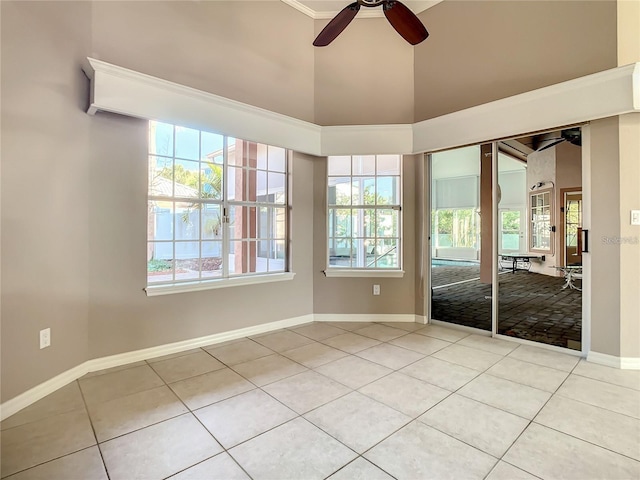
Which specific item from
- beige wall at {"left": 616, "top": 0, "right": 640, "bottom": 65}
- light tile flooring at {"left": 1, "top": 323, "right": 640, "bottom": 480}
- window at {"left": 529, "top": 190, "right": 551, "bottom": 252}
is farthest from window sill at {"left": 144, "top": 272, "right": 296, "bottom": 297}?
beige wall at {"left": 616, "top": 0, "right": 640, "bottom": 65}

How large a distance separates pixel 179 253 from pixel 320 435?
7.31ft

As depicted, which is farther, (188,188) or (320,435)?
(188,188)

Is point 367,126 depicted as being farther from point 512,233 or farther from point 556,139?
point 512,233

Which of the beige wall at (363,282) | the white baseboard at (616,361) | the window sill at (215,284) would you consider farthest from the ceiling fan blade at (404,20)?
the white baseboard at (616,361)

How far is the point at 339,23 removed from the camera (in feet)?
8.53

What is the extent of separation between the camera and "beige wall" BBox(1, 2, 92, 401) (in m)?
2.06

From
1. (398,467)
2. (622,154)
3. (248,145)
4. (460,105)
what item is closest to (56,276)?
(248,145)

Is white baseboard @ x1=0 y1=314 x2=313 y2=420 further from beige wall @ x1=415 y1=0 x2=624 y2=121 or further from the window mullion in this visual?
beige wall @ x1=415 y1=0 x2=624 y2=121

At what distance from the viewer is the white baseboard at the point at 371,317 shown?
4.12 m

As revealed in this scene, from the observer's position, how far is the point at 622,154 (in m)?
2.73

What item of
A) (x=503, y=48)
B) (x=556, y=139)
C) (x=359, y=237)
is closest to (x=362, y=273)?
(x=359, y=237)

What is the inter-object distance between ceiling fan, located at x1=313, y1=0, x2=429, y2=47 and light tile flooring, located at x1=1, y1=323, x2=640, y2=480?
280cm

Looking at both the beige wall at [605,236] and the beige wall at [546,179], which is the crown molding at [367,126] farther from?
the beige wall at [546,179]

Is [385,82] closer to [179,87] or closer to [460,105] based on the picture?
[460,105]
